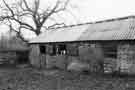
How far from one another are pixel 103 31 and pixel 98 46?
1471 mm

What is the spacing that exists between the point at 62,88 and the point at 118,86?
9.69ft

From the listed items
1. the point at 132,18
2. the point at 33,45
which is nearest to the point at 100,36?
the point at 132,18

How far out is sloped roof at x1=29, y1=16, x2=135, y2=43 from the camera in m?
10.8

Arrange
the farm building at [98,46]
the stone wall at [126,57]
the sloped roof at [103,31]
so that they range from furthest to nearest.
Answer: the sloped roof at [103,31], the farm building at [98,46], the stone wall at [126,57]

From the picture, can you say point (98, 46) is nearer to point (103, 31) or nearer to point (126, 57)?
point (103, 31)

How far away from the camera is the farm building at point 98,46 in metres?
10.4

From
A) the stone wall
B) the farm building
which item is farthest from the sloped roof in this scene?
the stone wall

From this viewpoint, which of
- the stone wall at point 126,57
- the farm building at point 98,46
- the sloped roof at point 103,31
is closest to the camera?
the stone wall at point 126,57

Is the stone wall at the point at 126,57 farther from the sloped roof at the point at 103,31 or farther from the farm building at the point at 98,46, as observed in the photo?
the sloped roof at the point at 103,31

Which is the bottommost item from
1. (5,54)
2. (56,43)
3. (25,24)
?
(5,54)

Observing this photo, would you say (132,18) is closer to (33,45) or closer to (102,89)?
(102,89)

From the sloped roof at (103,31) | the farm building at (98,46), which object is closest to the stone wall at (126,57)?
the farm building at (98,46)

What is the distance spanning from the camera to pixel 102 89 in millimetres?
7684

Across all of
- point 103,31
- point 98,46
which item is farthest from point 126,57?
point 103,31
